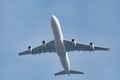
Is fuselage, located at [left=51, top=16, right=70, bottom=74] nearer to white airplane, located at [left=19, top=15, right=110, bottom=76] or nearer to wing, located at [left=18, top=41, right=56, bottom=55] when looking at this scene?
white airplane, located at [left=19, top=15, right=110, bottom=76]

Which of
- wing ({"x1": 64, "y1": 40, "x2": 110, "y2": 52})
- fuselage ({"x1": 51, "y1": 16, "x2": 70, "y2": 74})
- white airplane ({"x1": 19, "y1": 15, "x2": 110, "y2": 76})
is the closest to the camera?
fuselage ({"x1": 51, "y1": 16, "x2": 70, "y2": 74})

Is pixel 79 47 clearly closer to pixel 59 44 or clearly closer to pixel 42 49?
pixel 42 49

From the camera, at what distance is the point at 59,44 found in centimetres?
11719

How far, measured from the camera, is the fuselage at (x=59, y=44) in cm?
11350

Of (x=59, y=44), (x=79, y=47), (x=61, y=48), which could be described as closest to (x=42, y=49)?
(x=79, y=47)

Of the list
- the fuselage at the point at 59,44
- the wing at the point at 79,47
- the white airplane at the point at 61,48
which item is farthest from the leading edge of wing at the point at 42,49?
the fuselage at the point at 59,44

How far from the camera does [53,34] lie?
115 meters

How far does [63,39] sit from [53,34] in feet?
20.8

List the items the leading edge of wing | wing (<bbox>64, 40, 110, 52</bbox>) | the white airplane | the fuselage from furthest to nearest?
the leading edge of wing → wing (<bbox>64, 40, 110, 52</bbox>) → the white airplane → the fuselage

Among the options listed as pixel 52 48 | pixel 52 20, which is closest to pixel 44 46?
pixel 52 48

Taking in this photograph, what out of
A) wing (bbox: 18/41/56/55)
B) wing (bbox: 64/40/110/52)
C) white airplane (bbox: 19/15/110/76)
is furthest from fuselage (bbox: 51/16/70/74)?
wing (bbox: 18/41/56/55)

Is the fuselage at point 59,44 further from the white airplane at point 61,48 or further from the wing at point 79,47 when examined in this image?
the wing at point 79,47

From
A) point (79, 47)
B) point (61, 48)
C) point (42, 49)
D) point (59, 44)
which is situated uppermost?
point (59, 44)

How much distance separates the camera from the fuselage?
11350cm
